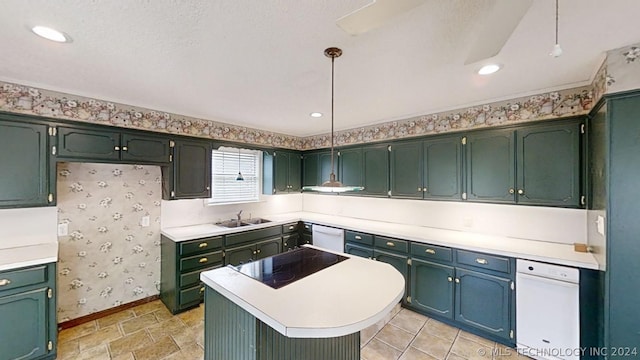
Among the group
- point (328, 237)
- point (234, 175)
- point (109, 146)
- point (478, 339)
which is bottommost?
point (478, 339)

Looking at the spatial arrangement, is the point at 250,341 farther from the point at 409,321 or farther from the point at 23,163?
the point at 23,163

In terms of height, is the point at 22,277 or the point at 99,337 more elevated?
the point at 22,277

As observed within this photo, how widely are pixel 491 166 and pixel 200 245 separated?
350 centimetres

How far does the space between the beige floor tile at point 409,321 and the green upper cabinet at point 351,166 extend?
185 cm

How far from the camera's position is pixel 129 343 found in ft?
8.34

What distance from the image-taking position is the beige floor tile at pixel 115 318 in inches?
113

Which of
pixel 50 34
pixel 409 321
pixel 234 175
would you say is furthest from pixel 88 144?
pixel 409 321

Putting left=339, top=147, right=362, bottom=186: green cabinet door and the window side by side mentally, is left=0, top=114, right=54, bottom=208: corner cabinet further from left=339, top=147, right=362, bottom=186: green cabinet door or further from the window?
left=339, top=147, right=362, bottom=186: green cabinet door

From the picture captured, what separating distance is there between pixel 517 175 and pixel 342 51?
7.46ft

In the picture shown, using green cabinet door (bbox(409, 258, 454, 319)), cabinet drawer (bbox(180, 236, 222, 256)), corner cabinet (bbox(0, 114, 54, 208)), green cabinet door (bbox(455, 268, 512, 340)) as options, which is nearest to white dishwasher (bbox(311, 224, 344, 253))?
green cabinet door (bbox(409, 258, 454, 319))

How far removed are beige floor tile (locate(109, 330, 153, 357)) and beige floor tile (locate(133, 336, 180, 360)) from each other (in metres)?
0.07

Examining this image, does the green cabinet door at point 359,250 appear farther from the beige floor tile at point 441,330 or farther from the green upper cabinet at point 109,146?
the green upper cabinet at point 109,146

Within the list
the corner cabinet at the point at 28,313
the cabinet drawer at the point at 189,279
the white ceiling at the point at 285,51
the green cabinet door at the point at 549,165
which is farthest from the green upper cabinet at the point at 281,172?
the green cabinet door at the point at 549,165

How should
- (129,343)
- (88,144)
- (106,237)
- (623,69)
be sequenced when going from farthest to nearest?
(106,237) → (88,144) → (129,343) → (623,69)
